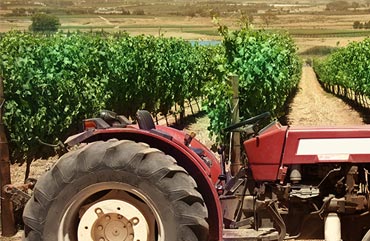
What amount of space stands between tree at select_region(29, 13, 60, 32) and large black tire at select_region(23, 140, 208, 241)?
57.3ft

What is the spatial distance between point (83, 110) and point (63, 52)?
1391 millimetres

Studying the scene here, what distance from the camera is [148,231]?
3879mm

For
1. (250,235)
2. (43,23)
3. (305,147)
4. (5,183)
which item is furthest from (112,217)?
(43,23)

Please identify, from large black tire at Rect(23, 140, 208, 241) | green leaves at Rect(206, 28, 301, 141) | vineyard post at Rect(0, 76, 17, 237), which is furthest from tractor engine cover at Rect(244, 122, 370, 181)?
green leaves at Rect(206, 28, 301, 141)

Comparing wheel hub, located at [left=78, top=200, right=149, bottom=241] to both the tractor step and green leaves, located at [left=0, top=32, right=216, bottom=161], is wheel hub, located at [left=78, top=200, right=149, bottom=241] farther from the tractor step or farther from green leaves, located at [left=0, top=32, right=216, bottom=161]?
green leaves, located at [left=0, top=32, right=216, bottom=161]

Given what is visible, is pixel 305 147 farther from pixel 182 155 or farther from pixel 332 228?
pixel 182 155

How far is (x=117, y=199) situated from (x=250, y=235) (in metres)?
0.88

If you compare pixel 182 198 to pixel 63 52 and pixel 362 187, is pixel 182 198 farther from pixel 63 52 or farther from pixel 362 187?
pixel 63 52

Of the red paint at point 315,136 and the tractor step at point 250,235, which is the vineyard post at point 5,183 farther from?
the red paint at point 315,136

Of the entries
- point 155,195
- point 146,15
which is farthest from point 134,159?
point 146,15

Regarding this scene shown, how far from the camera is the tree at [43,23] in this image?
21.3 metres

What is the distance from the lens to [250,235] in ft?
13.5

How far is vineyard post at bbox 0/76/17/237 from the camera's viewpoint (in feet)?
19.3

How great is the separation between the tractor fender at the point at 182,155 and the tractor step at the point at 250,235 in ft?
0.32
